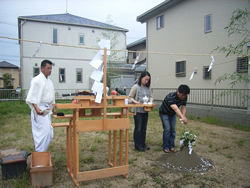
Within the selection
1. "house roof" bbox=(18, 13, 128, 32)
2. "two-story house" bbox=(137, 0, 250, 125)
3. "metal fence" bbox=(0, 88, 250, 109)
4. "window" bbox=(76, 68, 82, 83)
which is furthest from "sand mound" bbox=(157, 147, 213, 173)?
"window" bbox=(76, 68, 82, 83)

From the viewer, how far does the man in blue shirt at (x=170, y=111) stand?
3921mm

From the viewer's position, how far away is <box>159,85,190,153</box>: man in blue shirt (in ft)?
12.9

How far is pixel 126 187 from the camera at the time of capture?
2.88 metres

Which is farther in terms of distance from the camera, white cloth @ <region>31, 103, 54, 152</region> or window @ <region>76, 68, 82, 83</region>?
window @ <region>76, 68, 82, 83</region>

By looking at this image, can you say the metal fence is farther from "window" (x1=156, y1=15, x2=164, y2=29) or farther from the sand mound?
"window" (x1=156, y1=15, x2=164, y2=29)

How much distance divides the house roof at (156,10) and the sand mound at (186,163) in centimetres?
942

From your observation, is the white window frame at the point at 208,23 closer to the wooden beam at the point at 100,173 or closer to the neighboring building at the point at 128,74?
the neighboring building at the point at 128,74

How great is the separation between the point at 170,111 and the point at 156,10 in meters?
9.59

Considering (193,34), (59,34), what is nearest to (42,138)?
Result: (193,34)

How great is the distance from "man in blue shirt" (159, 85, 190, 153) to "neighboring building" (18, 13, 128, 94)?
1218 centimetres

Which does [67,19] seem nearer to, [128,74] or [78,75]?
[78,75]

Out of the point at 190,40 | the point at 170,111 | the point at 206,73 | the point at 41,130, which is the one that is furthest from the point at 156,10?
the point at 41,130

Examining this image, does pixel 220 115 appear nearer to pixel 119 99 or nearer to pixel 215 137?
pixel 215 137

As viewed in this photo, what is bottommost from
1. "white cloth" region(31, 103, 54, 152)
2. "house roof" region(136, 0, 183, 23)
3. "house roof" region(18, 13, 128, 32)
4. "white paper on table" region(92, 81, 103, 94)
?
"white cloth" region(31, 103, 54, 152)
